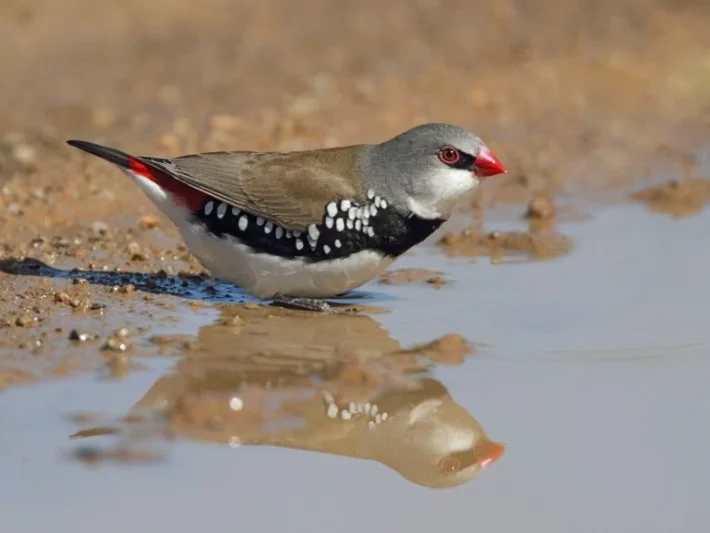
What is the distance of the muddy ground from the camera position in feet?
25.2

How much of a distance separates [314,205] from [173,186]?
71 centimetres

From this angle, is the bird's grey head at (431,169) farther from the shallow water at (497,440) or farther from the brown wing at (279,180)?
the shallow water at (497,440)

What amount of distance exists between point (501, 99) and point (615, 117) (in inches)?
32.3

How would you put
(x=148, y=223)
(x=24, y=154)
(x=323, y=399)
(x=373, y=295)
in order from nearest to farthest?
(x=323, y=399) → (x=373, y=295) → (x=148, y=223) → (x=24, y=154)

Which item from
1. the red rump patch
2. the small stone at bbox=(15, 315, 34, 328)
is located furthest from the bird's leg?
the small stone at bbox=(15, 315, 34, 328)

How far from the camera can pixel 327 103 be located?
975cm

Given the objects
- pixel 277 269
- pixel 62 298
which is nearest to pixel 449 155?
pixel 277 269

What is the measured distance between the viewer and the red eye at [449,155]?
6.62 meters

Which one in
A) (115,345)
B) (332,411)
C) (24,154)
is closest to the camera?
(332,411)

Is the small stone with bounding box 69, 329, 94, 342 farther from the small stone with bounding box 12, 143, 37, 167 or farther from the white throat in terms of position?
the small stone with bounding box 12, 143, 37, 167

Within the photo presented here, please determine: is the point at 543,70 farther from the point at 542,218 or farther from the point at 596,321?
the point at 596,321

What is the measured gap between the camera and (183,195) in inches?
264

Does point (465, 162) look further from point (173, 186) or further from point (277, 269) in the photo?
point (173, 186)

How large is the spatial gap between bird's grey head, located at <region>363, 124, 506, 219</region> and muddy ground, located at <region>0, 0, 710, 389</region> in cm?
68
